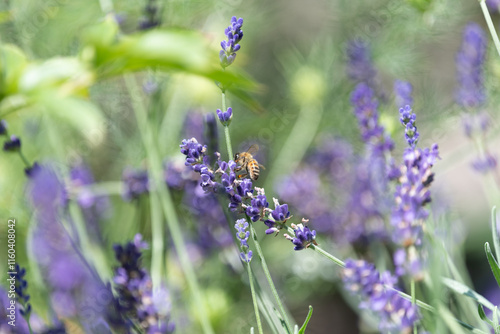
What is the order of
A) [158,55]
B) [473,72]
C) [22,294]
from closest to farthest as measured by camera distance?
[158,55] < [22,294] < [473,72]

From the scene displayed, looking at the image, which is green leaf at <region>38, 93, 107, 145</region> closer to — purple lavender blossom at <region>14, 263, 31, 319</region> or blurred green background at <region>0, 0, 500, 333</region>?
purple lavender blossom at <region>14, 263, 31, 319</region>

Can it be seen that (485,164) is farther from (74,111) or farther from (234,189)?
(74,111)

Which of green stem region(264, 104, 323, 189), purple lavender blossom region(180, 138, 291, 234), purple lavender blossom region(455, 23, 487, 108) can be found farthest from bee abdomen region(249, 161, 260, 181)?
green stem region(264, 104, 323, 189)

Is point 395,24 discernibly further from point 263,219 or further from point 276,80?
point 263,219

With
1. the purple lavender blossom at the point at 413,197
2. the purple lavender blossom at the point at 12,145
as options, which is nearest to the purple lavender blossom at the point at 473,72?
the purple lavender blossom at the point at 413,197

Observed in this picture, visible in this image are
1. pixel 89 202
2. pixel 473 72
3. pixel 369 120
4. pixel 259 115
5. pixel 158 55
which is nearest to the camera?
pixel 158 55

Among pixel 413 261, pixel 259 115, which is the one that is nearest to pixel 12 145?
pixel 413 261
